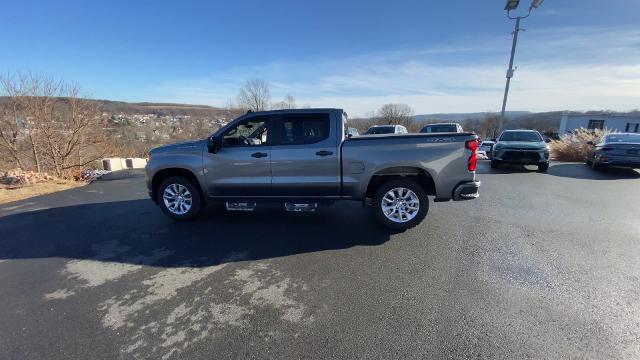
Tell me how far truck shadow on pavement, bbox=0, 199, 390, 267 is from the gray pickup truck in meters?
0.42

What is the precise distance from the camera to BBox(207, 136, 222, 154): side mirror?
5.01 meters

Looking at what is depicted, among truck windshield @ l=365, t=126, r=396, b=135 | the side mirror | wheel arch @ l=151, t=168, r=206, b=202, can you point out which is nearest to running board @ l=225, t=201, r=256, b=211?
wheel arch @ l=151, t=168, r=206, b=202

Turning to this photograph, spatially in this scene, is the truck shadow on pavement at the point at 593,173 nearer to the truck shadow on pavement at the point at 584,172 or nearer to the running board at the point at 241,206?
Result: the truck shadow on pavement at the point at 584,172

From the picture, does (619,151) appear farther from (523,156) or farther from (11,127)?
(11,127)

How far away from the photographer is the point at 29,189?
8.87 metres

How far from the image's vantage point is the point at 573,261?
3738 millimetres

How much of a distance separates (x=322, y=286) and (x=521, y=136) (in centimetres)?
1246

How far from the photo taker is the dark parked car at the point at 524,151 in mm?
10745

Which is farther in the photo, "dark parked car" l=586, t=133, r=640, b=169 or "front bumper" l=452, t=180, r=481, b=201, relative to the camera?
"dark parked car" l=586, t=133, r=640, b=169

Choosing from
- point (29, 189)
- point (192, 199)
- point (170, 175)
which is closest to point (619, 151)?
point (192, 199)

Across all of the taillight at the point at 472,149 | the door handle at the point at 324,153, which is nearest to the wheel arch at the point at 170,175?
the door handle at the point at 324,153

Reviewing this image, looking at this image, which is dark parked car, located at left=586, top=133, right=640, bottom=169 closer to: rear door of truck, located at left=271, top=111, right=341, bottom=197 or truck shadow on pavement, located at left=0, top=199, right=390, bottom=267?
truck shadow on pavement, located at left=0, top=199, right=390, bottom=267

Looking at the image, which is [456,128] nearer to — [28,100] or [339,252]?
[339,252]

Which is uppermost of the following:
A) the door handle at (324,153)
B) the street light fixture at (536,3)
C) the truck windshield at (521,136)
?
the street light fixture at (536,3)
